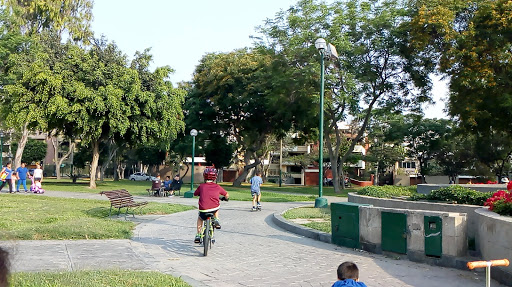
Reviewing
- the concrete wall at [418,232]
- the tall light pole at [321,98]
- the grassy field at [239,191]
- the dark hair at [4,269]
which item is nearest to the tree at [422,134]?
the grassy field at [239,191]

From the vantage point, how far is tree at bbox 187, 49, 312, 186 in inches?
1626

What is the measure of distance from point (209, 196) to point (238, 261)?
1.58 metres

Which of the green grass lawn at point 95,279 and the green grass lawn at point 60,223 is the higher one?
the green grass lawn at point 60,223

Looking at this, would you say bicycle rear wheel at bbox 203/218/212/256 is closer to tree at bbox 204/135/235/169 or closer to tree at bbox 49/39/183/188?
tree at bbox 49/39/183/188

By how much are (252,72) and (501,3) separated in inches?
867

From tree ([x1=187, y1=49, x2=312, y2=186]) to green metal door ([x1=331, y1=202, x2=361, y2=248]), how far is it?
27.2m

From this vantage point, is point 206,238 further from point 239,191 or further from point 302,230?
point 239,191

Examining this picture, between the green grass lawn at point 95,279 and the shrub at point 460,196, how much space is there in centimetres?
815

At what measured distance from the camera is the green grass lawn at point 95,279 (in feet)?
21.4

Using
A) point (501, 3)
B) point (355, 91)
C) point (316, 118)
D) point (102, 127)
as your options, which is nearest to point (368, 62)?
point (355, 91)

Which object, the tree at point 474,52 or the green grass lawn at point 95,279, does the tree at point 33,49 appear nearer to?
the tree at point 474,52

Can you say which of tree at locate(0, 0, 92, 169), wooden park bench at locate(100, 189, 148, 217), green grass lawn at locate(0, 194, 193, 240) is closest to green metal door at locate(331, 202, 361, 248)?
green grass lawn at locate(0, 194, 193, 240)

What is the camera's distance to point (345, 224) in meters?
11.1

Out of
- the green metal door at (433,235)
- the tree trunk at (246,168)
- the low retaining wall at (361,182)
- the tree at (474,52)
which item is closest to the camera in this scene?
the green metal door at (433,235)
